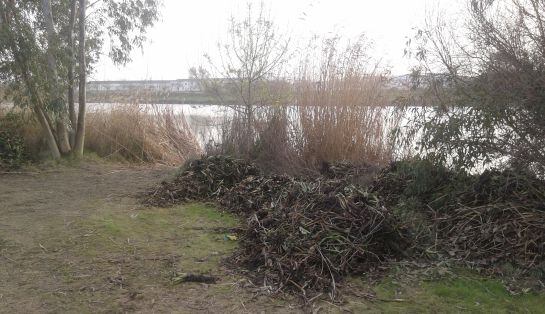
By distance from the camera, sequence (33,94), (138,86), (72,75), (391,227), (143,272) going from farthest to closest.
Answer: (138,86)
(72,75)
(33,94)
(391,227)
(143,272)

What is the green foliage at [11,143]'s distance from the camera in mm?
7797

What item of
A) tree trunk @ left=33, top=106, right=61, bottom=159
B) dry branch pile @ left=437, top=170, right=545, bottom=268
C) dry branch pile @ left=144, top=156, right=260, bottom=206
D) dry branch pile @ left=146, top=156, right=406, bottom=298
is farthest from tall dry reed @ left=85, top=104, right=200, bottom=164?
dry branch pile @ left=437, top=170, right=545, bottom=268

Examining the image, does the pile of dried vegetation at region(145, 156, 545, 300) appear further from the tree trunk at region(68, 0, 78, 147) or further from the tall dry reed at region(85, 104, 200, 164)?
the tall dry reed at region(85, 104, 200, 164)

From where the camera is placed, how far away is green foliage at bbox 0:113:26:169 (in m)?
7.80

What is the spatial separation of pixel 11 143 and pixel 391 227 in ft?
22.1

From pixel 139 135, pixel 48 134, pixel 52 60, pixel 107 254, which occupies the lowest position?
pixel 107 254

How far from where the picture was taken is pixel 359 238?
368 cm

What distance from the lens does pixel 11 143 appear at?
7.92 meters

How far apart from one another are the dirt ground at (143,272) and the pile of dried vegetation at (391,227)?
21 centimetres

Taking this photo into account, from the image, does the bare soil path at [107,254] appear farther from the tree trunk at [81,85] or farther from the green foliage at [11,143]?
the tree trunk at [81,85]

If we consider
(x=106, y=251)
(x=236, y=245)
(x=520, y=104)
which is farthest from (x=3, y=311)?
(x=520, y=104)

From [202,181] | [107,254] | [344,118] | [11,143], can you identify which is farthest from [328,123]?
[11,143]

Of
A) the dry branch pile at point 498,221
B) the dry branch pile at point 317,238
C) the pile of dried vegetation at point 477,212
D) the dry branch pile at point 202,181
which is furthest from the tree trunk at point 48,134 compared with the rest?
the dry branch pile at point 498,221

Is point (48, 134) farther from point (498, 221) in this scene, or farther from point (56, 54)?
point (498, 221)
